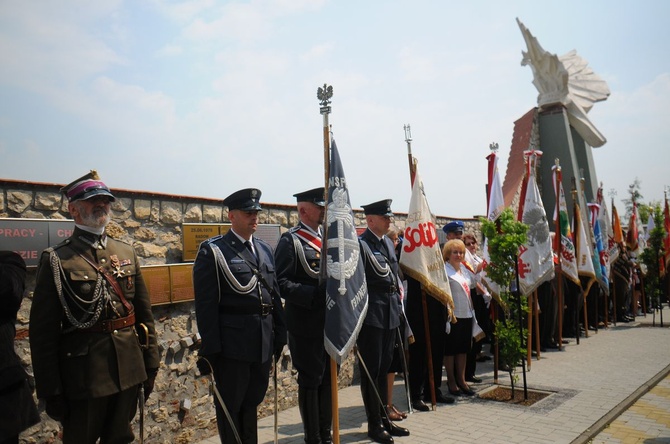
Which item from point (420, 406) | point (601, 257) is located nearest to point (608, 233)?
point (601, 257)

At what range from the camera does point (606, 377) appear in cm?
673

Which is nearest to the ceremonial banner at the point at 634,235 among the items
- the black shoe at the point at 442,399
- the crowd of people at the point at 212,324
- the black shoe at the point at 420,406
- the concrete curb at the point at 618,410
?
the concrete curb at the point at 618,410

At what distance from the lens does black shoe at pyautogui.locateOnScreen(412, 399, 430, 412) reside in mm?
5609

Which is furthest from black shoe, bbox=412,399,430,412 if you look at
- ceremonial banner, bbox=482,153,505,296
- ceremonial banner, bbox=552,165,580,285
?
ceremonial banner, bbox=552,165,580,285

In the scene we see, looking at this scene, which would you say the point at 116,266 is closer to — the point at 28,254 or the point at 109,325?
the point at 109,325

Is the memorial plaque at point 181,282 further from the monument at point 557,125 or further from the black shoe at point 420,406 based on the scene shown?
the monument at point 557,125

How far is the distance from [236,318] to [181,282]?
1374 mm

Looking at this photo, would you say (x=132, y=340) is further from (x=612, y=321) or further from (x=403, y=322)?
(x=612, y=321)

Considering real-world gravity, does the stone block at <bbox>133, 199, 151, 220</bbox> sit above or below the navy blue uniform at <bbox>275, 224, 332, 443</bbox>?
above

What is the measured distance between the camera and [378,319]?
4691mm

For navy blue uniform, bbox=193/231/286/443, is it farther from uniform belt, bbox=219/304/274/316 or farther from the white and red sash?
the white and red sash

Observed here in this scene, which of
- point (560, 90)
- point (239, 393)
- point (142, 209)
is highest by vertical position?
point (560, 90)

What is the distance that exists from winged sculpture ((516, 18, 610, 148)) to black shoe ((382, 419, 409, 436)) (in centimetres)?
1599

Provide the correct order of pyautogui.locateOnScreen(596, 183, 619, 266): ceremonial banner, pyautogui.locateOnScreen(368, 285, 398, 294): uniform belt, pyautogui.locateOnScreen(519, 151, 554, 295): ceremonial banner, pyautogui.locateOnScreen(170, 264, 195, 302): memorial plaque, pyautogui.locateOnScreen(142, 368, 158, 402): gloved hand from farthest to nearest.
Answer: pyautogui.locateOnScreen(596, 183, 619, 266): ceremonial banner → pyautogui.locateOnScreen(519, 151, 554, 295): ceremonial banner → pyautogui.locateOnScreen(368, 285, 398, 294): uniform belt → pyautogui.locateOnScreen(170, 264, 195, 302): memorial plaque → pyautogui.locateOnScreen(142, 368, 158, 402): gloved hand
